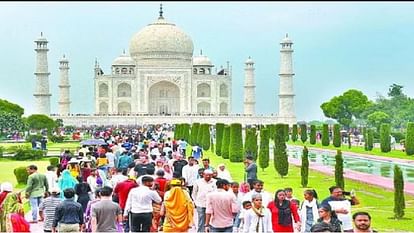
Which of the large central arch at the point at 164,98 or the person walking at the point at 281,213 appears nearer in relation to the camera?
the person walking at the point at 281,213

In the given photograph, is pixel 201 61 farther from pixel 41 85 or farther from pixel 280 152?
pixel 280 152

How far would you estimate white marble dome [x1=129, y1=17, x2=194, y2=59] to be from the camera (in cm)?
4809

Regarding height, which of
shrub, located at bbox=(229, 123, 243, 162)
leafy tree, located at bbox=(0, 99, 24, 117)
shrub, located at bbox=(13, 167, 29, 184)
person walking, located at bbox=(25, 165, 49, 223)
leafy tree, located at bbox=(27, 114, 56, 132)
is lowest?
shrub, located at bbox=(13, 167, 29, 184)

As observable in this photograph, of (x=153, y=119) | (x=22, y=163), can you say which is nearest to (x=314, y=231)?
(x=22, y=163)

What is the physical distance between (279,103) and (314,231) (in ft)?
134

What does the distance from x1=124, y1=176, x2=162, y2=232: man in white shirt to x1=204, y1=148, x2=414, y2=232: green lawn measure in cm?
296

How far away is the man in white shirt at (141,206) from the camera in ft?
20.8

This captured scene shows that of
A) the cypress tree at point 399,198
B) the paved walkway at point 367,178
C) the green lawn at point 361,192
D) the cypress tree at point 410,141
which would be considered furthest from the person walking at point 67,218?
the cypress tree at point 410,141

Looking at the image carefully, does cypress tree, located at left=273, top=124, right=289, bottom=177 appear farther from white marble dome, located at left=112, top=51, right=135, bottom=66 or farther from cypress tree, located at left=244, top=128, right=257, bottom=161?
white marble dome, located at left=112, top=51, right=135, bottom=66

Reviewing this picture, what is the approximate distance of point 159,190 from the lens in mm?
7344

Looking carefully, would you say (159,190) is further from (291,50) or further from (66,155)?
(291,50)

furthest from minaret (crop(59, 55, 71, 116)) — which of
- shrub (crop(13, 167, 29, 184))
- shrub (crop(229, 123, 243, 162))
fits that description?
shrub (crop(13, 167, 29, 184))

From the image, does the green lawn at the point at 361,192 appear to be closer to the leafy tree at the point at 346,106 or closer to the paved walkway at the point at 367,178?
the paved walkway at the point at 367,178

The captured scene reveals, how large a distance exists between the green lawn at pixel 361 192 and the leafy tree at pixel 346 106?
29.5 m
